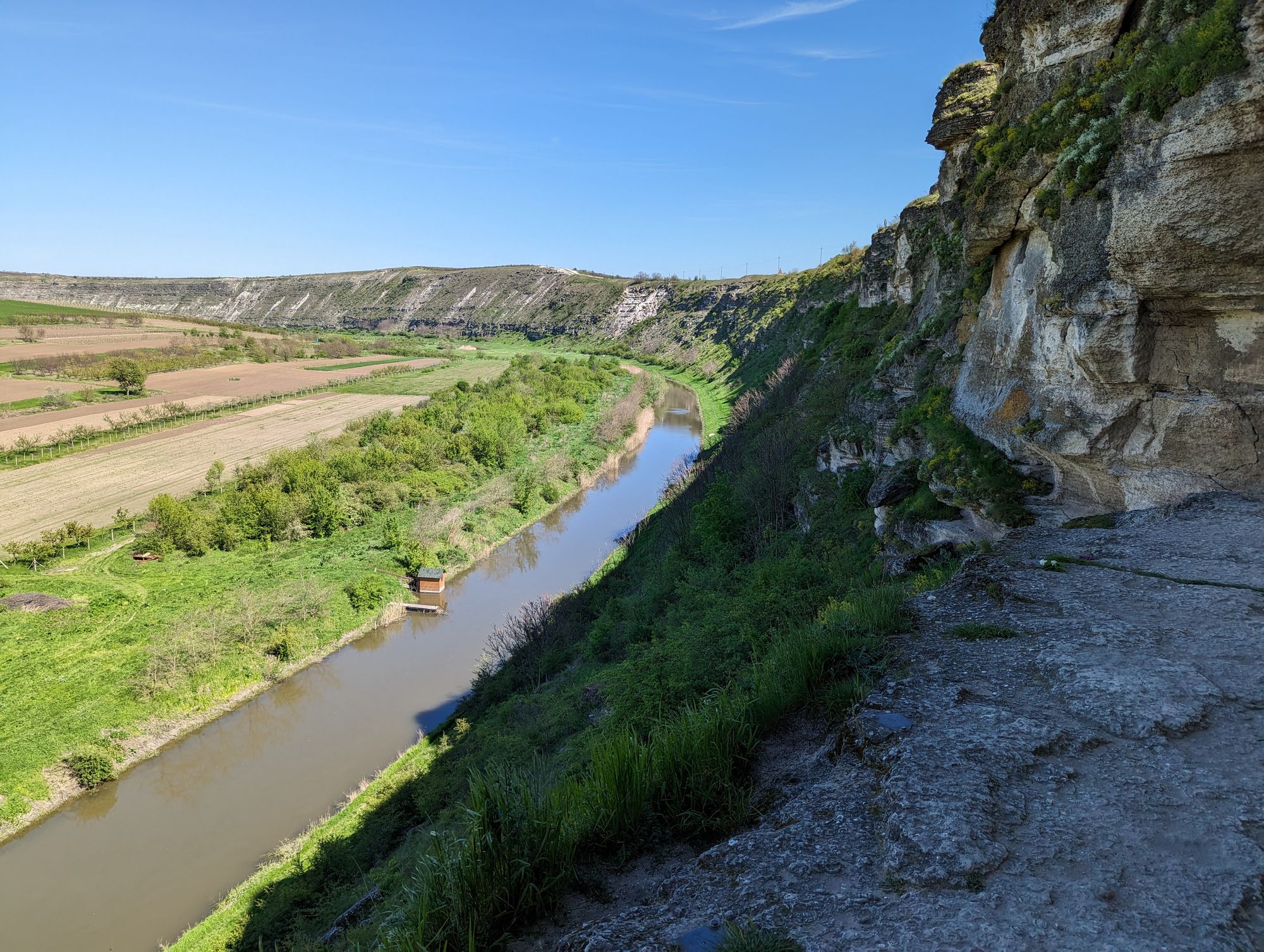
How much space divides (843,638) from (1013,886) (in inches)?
129

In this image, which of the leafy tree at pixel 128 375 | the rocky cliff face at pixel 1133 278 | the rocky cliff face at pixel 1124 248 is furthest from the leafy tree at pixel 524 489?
the leafy tree at pixel 128 375

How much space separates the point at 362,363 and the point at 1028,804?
4653 inches

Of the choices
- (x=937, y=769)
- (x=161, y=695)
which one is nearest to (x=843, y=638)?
(x=937, y=769)

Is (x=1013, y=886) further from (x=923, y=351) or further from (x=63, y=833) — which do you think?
(x=63, y=833)

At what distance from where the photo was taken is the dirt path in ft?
120

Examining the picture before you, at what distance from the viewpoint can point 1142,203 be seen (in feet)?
26.9

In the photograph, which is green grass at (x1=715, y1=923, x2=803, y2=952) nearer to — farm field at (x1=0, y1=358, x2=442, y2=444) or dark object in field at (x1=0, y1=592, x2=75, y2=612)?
dark object in field at (x1=0, y1=592, x2=75, y2=612)

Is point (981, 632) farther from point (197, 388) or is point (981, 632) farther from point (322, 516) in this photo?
point (197, 388)

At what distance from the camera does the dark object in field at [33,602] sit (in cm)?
A: 2533

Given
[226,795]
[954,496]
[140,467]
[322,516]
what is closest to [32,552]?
[322,516]

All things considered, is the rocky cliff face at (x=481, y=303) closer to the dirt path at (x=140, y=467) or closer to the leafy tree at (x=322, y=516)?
the dirt path at (x=140, y=467)

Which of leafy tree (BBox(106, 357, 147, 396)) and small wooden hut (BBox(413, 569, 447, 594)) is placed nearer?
small wooden hut (BBox(413, 569, 447, 594))

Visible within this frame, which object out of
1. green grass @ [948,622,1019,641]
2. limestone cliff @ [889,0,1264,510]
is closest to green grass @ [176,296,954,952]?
green grass @ [948,622,1019,641]

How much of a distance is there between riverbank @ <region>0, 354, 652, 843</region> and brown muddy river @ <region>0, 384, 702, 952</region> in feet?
1.66
